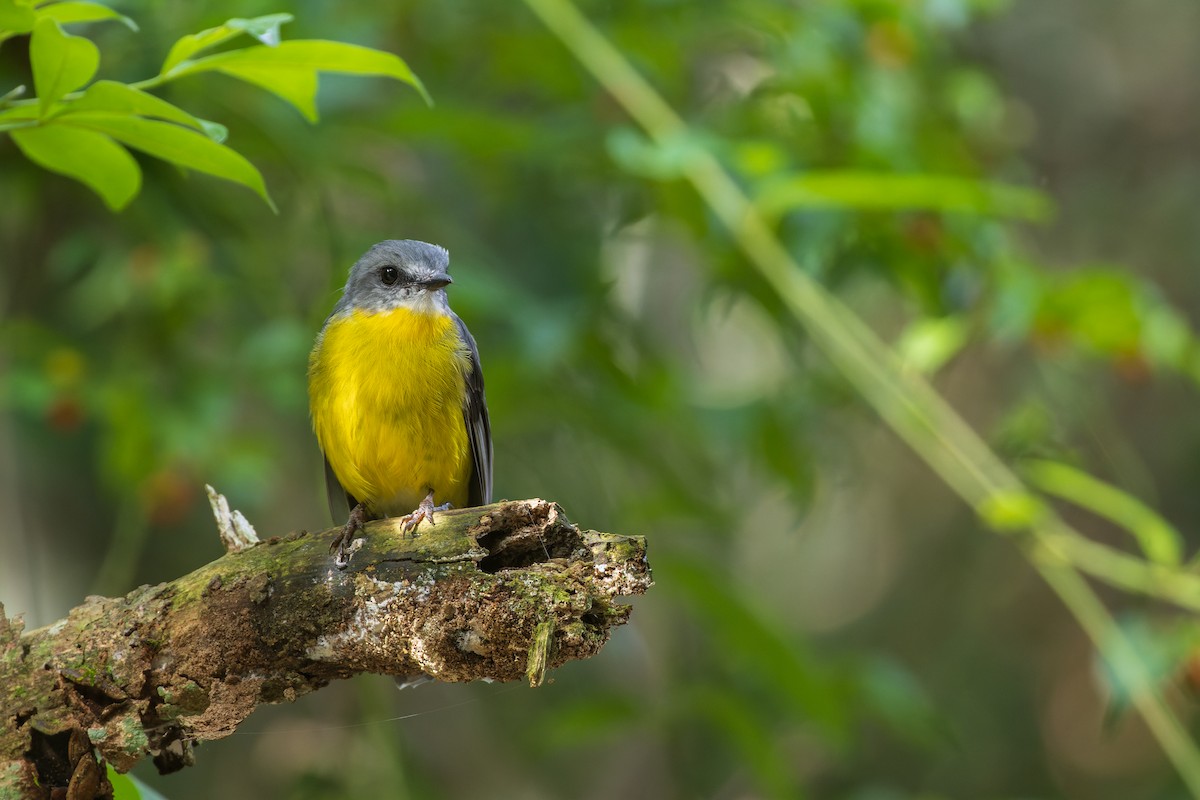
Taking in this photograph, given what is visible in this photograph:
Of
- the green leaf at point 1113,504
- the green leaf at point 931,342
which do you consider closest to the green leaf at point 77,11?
the green leaf at point 931,342

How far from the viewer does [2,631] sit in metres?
2.18

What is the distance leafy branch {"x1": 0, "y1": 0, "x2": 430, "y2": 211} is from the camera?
184cm

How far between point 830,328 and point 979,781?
14.1 feet

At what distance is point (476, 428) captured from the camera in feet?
11.5

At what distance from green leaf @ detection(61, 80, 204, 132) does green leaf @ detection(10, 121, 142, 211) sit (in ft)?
0.24

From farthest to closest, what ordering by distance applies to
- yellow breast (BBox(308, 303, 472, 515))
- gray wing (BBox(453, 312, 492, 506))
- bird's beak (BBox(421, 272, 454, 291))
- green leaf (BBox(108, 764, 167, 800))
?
1. gray wing (BBox(453, 312, 492, 506))
2. bird's beak (BBox(421, 272, 454, 291))
3. yellow breast (BBox(308, 303, 472, 515))
4. green leaf (BBox(108, 764, 167, 800))

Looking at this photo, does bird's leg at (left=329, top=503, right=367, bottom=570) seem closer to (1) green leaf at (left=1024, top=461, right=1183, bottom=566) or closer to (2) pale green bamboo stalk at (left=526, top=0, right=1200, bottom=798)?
(2) pale green bamboo stalk at (left=526, top=0, right=1200, bottom=798)

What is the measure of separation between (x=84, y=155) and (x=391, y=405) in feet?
4.24

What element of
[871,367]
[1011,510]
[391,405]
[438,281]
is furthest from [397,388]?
[1011,510]

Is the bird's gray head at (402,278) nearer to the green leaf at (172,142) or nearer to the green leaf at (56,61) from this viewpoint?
the green leaf at (172,142)

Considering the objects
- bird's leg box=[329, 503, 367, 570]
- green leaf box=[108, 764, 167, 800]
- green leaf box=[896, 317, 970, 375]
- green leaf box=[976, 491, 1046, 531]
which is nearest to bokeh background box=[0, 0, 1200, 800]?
green leaf box=[896, 317, 970, 375]

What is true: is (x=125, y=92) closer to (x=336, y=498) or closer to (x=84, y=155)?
(x=84, y=155)

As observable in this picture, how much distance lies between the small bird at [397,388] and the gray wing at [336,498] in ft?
0.04

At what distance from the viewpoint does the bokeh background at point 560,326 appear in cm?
442
